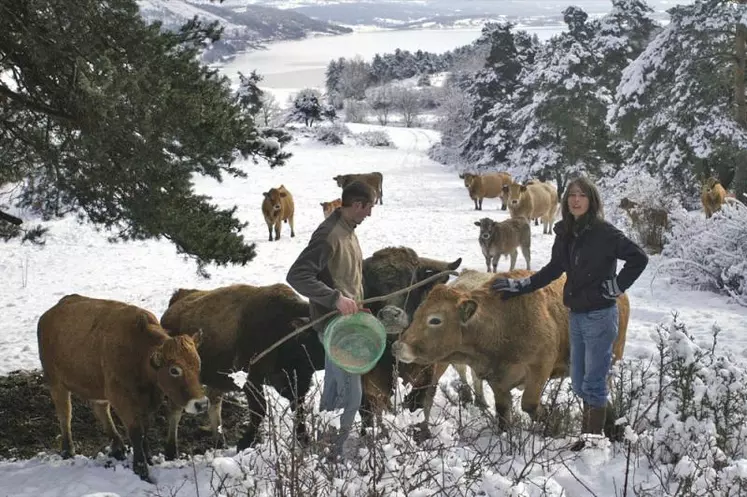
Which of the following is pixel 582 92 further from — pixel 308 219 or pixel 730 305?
pixel 730 305

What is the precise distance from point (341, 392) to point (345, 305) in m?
0.80

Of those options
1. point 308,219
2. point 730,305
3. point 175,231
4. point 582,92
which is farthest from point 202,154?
point 582,92

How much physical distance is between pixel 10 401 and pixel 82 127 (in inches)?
139

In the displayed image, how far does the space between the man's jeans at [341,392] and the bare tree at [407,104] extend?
77.8m

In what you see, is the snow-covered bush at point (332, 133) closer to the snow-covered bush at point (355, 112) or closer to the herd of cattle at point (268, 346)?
the snow-covered bush at point (355, 112)

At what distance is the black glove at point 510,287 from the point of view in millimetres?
5188

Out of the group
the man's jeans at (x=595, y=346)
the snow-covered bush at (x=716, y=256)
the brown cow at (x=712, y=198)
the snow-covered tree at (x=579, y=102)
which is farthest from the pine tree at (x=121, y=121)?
the snow-covered tree at (x=579, y=102)

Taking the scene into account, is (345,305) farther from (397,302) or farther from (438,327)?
(397,302)

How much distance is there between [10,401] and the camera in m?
7.09

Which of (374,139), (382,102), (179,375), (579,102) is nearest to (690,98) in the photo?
(579,102)

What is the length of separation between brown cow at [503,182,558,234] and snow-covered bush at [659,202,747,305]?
7.96 m

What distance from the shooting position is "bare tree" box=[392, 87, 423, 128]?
270 ft

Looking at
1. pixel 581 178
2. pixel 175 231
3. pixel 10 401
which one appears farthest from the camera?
pixel 10 401

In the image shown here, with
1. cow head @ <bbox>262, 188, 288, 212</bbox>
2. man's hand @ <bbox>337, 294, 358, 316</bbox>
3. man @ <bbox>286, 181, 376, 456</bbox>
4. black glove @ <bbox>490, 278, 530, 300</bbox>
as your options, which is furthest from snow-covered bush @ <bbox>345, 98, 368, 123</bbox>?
man's hand @ <bbox>337, 294, 358, 316</bbox>
